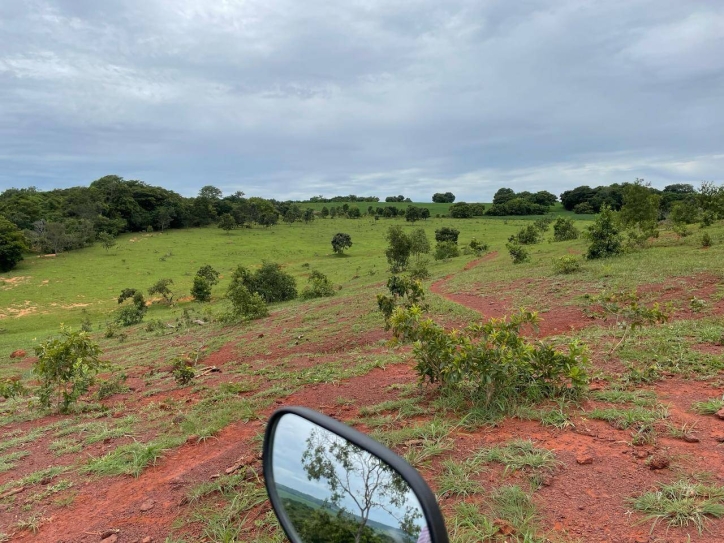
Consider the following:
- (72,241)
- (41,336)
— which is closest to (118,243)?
(72,241)

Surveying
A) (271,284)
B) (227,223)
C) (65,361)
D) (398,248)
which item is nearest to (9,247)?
(227,223)

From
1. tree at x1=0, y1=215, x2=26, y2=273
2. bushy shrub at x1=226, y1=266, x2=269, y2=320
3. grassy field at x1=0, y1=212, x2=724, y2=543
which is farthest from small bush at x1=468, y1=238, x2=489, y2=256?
tree at x1=0, y1=215, x2=26, y2=273

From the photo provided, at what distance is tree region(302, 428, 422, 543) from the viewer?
1482 millimetres

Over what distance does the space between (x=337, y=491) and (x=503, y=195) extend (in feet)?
357

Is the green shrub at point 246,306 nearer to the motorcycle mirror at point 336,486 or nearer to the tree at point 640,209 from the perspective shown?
the motorcycle mirror at point 336,486

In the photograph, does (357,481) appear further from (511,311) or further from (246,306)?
(246,306)

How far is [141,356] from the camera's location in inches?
579

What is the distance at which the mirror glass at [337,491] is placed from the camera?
1495mm

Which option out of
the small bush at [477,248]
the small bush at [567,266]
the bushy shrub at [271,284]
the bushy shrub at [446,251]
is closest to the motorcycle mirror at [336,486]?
the small bush at [567,266]

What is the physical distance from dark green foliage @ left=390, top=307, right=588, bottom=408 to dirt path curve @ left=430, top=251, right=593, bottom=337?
2267 millimetres

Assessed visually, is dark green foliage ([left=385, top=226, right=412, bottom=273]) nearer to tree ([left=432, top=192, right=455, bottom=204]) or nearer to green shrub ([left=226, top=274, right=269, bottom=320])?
green shrub ([left=226, top=274, right=269, bottom=320])

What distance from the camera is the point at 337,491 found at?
1.72 metres

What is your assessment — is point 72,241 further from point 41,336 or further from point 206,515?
point 206,515

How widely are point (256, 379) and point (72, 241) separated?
6080 centimetres
